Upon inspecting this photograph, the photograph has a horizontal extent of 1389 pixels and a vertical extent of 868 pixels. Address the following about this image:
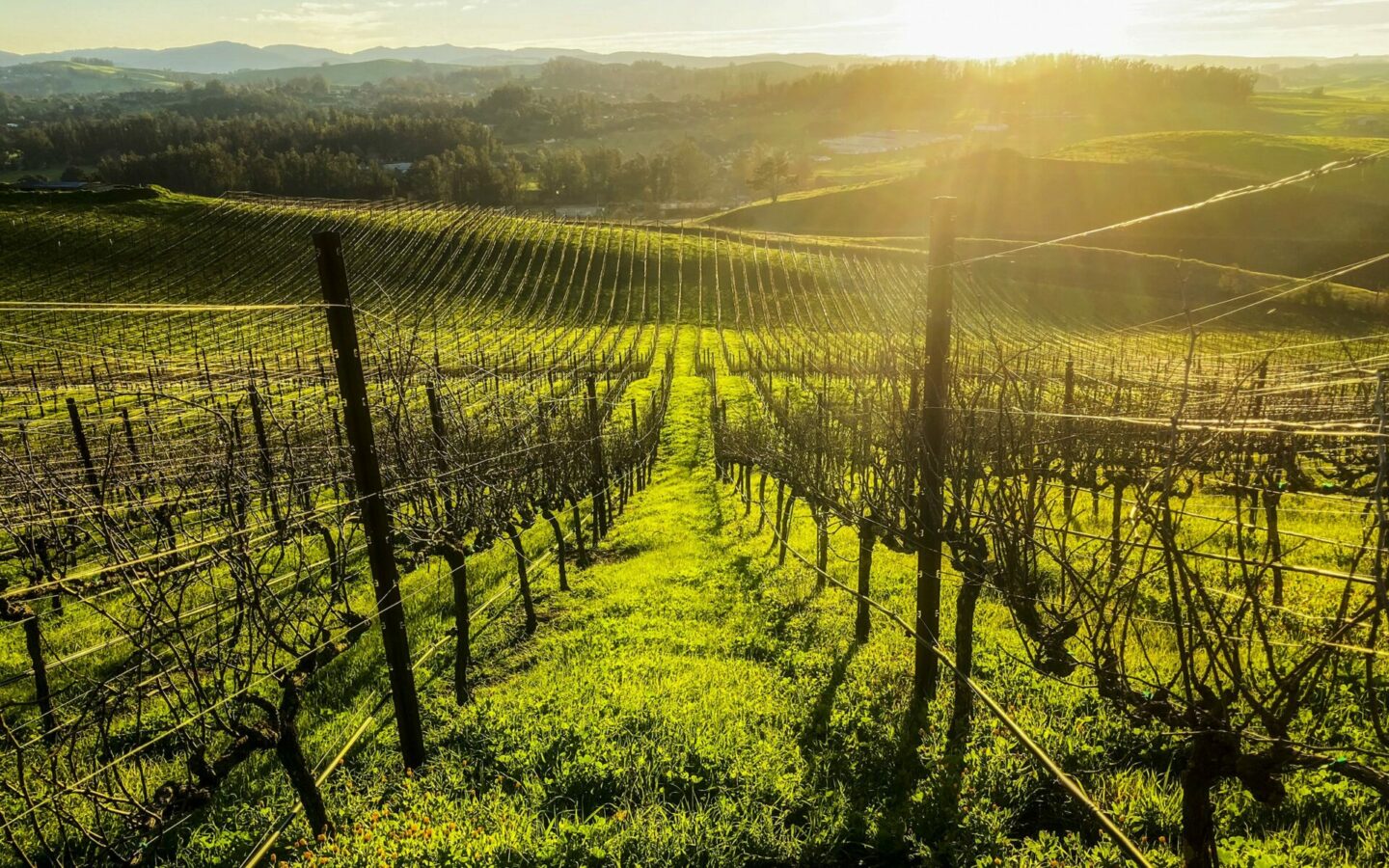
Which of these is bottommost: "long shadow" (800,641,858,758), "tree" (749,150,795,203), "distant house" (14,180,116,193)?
"long shadow" (800,641,858,758)

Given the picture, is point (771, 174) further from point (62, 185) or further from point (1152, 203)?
point (62, 185)

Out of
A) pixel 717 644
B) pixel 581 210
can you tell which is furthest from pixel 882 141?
pixel 717 644

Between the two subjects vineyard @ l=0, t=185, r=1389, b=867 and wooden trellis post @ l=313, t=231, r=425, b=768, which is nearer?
vineyard @ l=0, t=185, r=1389, b=867

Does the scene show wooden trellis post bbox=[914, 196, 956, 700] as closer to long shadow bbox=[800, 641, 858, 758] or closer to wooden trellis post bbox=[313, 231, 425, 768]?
long shadow bbox=[800, 641, 858, 758]

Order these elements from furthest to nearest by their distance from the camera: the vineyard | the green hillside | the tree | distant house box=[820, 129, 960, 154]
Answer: distant house box=[820, 129, 960, 154] < the tree < the green hillside < the vineyard

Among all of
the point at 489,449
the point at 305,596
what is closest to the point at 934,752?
the point at 305,596

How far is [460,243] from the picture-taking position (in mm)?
56219

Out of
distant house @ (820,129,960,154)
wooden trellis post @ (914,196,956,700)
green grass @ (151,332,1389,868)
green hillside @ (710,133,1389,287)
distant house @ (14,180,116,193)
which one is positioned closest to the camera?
green grass @ (151,332,1389,868)

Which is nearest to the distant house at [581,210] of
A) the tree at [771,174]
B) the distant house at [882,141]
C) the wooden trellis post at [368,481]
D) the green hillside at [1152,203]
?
the green hillside at [1152,203]

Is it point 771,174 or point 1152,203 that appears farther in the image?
point 771,174

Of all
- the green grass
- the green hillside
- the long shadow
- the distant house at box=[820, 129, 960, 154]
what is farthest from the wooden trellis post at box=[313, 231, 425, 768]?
the distant house at box=[820, 129, 960, 154]

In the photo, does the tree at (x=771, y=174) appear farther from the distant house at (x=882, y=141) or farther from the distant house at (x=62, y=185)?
the distant house at (x=62, y=185)

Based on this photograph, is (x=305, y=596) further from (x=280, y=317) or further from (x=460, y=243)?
(x=460, y=243)

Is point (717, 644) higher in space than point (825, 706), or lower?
lower
